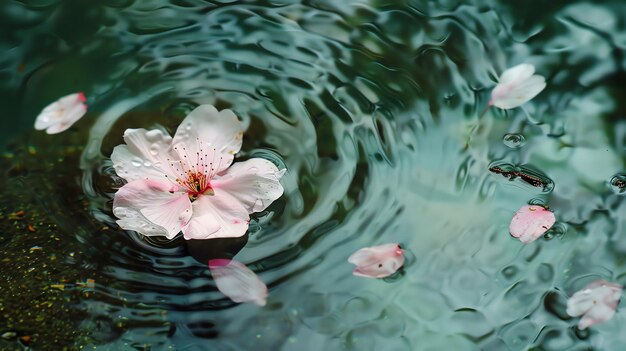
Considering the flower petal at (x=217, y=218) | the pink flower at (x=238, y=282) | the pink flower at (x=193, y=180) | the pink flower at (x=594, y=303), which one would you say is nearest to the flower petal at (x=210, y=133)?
the pink flower at (x=193, y=180)

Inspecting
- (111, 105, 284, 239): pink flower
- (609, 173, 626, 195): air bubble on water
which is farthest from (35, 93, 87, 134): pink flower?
(609, 173, 626, 195): air bubble on water

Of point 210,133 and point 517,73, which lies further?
point 517,73

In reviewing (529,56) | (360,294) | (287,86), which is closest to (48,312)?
(360,294)

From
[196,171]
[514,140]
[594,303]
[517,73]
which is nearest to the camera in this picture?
[594,303]

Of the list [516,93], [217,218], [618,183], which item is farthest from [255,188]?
[618,183]

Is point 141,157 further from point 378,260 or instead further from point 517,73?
point 517,73

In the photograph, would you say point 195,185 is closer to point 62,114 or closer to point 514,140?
point 62,114

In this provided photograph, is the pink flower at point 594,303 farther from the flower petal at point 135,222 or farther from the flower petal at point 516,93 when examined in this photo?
the flower petal at point 135,222

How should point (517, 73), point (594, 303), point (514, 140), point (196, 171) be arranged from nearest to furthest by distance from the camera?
point (594, 303) < point (196, 171) < point (514, 140) < point (517, 73)

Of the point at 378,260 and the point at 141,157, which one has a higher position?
the point at 141,157
